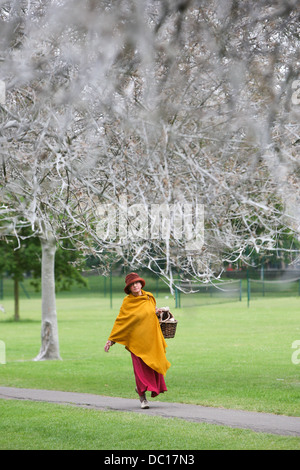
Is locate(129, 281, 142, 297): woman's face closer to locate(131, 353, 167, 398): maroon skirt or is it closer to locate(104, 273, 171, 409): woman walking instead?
locate(104, 273, 171, 409): woman walking

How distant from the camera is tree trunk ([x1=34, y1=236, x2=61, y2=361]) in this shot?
65.7 ft

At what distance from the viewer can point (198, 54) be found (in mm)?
10680

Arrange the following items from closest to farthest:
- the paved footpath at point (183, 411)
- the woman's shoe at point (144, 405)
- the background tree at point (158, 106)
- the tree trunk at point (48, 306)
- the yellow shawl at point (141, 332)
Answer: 1. the paved footpath at point (183, 411)
2. the background tree at point (158, 106)
3. the yellow shawl at point (141, 332)
4. the woman's shoe at point (144, 405)
5. the tree trunk at point (48, 306)

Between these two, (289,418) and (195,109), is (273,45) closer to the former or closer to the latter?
(195,109)

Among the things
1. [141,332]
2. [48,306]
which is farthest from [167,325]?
[48,306]

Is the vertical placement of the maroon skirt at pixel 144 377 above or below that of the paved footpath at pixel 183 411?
above

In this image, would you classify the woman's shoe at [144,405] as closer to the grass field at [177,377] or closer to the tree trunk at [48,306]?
the grass field at [177,377]

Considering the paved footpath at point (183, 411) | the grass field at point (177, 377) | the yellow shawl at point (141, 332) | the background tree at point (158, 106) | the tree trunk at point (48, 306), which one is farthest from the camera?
the tree trunk at point (48, 306)

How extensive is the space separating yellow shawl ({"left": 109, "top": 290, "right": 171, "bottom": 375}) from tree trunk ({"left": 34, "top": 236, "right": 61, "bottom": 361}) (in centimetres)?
864

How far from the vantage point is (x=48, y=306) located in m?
20.7

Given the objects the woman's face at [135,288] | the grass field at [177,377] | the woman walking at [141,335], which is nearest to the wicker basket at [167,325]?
the woman walking at [141,335]

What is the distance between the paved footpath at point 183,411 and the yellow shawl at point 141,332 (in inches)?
27.7

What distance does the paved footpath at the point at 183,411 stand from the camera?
976 centimetres

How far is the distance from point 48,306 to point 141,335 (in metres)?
9.89
